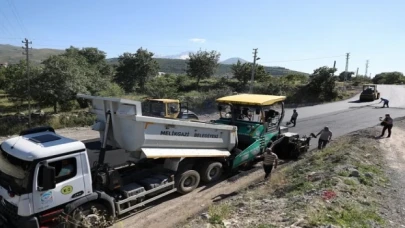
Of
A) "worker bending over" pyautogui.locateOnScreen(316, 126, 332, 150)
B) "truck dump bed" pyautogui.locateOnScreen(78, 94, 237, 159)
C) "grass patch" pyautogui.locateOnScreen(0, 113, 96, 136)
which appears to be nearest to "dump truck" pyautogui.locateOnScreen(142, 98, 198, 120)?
"grass patch" pyautogui.locateOnScreen(0, 113, 96, 136)

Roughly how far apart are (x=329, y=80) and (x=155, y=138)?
31820 mm

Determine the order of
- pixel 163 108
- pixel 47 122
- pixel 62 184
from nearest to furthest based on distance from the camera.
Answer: pixel 62 184, pixel 163 108, pixel 47 122

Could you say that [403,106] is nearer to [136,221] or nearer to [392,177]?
[392,177]

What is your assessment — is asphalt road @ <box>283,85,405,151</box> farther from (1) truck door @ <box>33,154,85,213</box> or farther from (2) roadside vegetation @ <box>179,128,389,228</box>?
(1) truck door @ <box>33,154,85,213</box>

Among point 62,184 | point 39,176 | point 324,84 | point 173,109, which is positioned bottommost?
point 62,184

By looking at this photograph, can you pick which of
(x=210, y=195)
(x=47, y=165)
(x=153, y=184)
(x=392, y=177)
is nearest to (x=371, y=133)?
(x=392, y=177)

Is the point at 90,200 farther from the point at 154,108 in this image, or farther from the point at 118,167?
the point at 154,108

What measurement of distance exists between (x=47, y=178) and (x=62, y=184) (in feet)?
1.73

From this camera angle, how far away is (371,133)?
1616cm

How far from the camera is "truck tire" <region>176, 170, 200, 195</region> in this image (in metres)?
8.86

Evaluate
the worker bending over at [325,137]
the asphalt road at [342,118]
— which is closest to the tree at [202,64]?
the asphalt road at [342,118]

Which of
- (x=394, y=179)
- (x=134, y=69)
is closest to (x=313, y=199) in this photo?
(x=394, y=179)

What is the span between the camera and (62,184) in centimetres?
630

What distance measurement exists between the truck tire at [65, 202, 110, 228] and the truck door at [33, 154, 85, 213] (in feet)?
1.01
